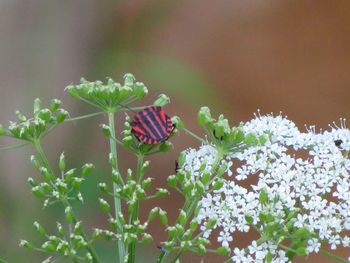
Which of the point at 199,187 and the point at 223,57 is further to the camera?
the point at 223,57

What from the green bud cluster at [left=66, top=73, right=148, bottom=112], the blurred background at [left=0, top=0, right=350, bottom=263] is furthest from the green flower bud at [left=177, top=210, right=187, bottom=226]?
the blurred background at [left=0, top=0, right=350, bottom=263]

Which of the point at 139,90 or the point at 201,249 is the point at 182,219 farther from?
the point at 139,90

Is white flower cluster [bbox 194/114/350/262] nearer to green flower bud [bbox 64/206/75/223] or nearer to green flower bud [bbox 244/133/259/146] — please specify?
green flower bud [bbox 244/133/259/146]

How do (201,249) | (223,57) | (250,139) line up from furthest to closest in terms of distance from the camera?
(223,57) < (250,139) < (201,249)

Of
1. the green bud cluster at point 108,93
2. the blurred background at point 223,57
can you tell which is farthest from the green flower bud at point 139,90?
the blurred background at point 223,57

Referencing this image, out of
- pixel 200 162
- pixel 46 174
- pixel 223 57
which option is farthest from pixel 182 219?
pixel 223 57

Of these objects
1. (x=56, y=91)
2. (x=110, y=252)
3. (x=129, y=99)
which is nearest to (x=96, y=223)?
(x=56, y=91)

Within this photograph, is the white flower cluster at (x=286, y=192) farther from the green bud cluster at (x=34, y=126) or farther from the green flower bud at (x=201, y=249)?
the green bud cluster at (x=34, y=126)
